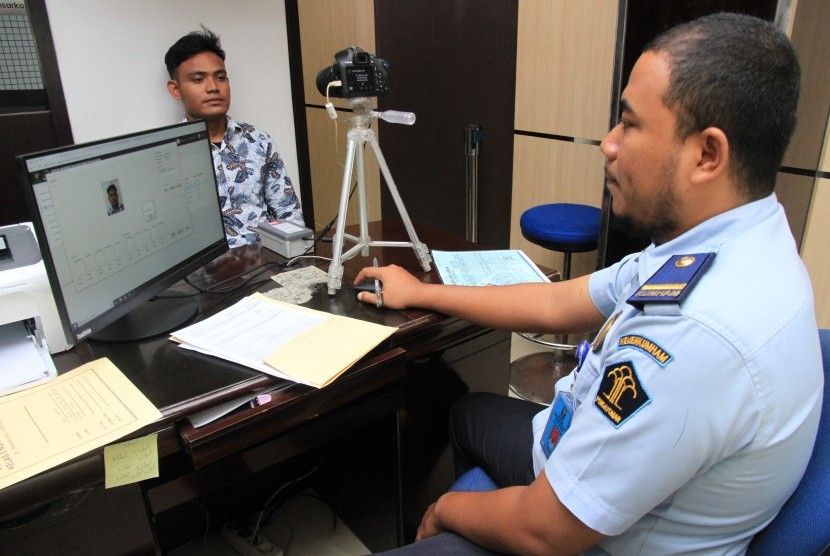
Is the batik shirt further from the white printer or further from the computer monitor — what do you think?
the white printer

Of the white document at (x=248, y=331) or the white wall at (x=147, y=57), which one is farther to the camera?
the white wall at (x=147, y=57)

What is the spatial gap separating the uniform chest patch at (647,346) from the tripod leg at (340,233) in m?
0.72

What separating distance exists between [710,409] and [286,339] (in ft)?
2.45

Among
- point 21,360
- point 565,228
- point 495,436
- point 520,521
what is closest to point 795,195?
point 565,228

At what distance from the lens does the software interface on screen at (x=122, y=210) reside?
3.24 ft

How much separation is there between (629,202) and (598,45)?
1.80 meters

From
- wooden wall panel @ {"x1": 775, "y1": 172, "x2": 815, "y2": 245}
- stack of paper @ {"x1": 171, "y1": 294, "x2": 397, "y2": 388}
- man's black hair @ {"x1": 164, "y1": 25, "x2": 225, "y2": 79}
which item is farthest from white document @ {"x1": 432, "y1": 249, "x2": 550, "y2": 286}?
man's black hair @ {"x1": 164, "y1": 25, "x2": 225, "y2": 79}

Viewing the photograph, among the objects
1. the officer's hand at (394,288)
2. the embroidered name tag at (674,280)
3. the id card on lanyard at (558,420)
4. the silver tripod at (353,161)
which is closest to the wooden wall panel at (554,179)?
the silver tripod at (353,161)

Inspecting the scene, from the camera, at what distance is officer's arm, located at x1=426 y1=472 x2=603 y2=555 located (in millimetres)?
785

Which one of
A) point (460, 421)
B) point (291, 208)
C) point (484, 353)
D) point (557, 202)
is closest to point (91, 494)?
point (460, 421)

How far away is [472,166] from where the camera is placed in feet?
9.67

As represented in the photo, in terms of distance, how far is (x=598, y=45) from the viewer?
240 centimetres

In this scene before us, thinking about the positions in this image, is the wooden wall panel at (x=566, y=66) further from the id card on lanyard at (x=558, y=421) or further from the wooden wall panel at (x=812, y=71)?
the id card on lanyard at (x=558, y=421)

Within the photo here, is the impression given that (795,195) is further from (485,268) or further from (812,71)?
(485,268)
